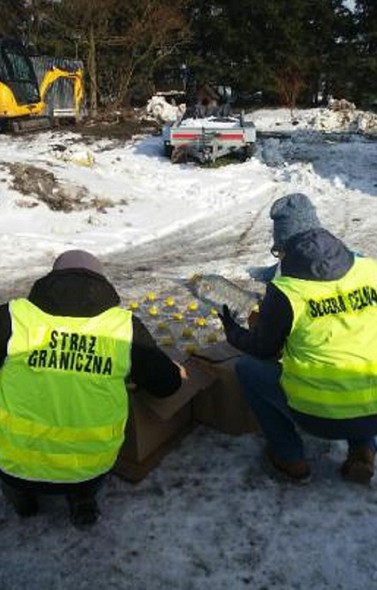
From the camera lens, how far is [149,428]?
3607 mm

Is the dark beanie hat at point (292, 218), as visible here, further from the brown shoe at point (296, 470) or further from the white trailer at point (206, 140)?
the white trailer at point (206, 140)

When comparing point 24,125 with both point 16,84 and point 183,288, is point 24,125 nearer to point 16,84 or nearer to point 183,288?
point 16,84

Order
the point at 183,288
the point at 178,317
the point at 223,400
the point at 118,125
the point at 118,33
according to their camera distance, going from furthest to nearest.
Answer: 1. the point at 118,33
2. the point at 118,125
3. the point at 183,288
4. the point at 178,317
5. the point at 223,400

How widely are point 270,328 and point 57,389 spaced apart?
1.00 meters

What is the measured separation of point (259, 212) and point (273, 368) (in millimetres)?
8023

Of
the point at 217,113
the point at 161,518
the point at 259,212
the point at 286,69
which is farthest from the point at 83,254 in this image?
the point at 286,69

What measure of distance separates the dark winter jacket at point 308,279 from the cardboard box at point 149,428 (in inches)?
23.0

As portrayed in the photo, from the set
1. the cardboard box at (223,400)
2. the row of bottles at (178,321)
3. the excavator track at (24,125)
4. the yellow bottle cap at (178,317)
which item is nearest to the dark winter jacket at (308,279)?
the cardboard box at (223,400)

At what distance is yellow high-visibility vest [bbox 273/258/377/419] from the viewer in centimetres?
303

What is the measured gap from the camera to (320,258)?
3.02 metres

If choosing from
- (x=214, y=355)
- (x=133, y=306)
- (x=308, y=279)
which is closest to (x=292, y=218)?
(x=214, y=355)

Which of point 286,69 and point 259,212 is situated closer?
point 259,212

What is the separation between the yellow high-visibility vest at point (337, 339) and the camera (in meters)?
3.03

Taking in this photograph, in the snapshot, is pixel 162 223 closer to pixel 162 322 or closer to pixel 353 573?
pixel 162 322
